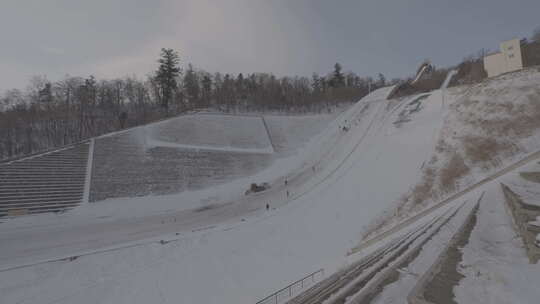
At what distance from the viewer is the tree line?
119 ft

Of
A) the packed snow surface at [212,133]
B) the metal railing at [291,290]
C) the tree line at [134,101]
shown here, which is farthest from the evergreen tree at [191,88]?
the metal railing at [291,290]

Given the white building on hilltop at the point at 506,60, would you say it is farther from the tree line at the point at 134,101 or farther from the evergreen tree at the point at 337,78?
the evergreen tree at the point at 337,78

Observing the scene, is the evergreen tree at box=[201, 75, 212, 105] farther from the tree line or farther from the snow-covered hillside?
the snow-covered hillside

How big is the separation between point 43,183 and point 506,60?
53.1 metres

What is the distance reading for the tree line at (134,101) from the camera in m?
36.1

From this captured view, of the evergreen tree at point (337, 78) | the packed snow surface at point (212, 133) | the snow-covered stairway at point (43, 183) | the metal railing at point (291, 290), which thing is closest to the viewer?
the metal railing at point (291, 290)

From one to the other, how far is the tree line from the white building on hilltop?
2727 centimetres

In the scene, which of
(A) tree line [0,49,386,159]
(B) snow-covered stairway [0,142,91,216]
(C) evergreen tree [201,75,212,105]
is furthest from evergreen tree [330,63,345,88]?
(B) snow-covered stairway [0,142,91,216]

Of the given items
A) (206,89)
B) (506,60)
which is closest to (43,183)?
(206,89)

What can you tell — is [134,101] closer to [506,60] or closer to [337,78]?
[337,78]

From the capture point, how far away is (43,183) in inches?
773

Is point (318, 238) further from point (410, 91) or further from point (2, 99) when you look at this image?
point (2, 99)

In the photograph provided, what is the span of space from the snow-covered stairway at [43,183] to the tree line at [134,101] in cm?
1859

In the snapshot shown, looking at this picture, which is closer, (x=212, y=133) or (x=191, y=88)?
(x=212, y=133)
